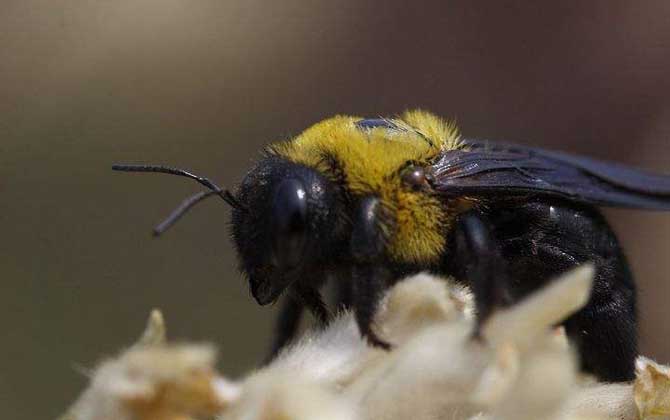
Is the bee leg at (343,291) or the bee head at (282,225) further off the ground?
the bee head at (282,225)

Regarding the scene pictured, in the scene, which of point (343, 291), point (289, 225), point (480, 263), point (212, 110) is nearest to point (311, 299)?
point (343, 291)

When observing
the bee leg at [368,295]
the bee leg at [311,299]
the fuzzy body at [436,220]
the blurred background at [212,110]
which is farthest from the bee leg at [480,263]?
the blurred background at [212,110]

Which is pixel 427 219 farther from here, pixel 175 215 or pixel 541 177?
pixel 175 215

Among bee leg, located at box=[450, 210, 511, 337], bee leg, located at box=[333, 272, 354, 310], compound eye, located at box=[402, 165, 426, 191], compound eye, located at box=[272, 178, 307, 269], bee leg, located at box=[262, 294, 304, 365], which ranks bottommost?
bee leg, located at box=[262, 294, 304, 365]

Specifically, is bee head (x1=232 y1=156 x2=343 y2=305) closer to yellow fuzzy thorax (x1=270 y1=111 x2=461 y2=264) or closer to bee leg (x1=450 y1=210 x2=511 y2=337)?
yellow fuzzy thorax (x1=270 y1=111 x2=461 y2=264)

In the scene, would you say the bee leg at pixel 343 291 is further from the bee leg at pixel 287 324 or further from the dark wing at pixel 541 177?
the bee leg at pixel 287 324

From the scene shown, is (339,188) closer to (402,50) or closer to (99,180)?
(99,180)

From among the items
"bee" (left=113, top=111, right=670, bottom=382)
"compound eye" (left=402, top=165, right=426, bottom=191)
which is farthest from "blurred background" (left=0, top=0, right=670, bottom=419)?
"compound eye" (left=402, top=165, right=426, bottom=191)
